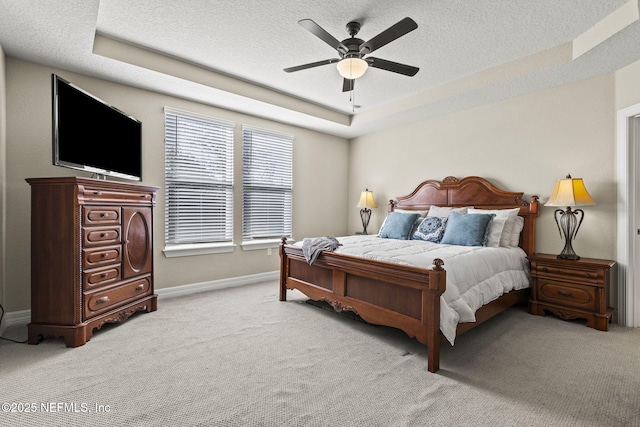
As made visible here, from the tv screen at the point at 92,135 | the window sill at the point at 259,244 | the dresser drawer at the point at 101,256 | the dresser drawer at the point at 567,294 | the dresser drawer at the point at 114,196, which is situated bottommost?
the dresser drawer at the point at 567,294

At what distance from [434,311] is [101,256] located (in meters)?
2.77

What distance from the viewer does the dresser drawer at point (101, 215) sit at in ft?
8.24

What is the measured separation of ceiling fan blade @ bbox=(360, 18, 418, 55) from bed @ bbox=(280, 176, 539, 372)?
5.29ft

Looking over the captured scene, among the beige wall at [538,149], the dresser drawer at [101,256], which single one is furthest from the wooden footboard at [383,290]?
the beige wall at [538,149]

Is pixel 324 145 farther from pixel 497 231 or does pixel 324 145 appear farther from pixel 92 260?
pixel 92 260

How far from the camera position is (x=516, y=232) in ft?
11.7

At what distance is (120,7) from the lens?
2.38 m

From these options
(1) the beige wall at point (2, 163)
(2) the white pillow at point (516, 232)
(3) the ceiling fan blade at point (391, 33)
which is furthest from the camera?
(2) the white pillow at point (516, 232)

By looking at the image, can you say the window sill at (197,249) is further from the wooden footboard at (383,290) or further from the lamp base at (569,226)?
the lamp base at (569,226)

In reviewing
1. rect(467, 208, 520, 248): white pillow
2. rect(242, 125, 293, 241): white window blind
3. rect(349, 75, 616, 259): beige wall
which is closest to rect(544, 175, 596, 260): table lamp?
rect(349, 75, 616, 259): beige wall

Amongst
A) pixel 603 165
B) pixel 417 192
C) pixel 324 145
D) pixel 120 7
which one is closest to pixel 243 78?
pixel 120 7

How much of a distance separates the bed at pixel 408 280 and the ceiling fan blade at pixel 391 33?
1613mm

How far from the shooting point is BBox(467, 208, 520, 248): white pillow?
11.2 feet

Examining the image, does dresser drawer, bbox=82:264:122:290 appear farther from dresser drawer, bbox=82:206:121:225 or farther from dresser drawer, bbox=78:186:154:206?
dresser drawer, bbox=78:186:154:206
